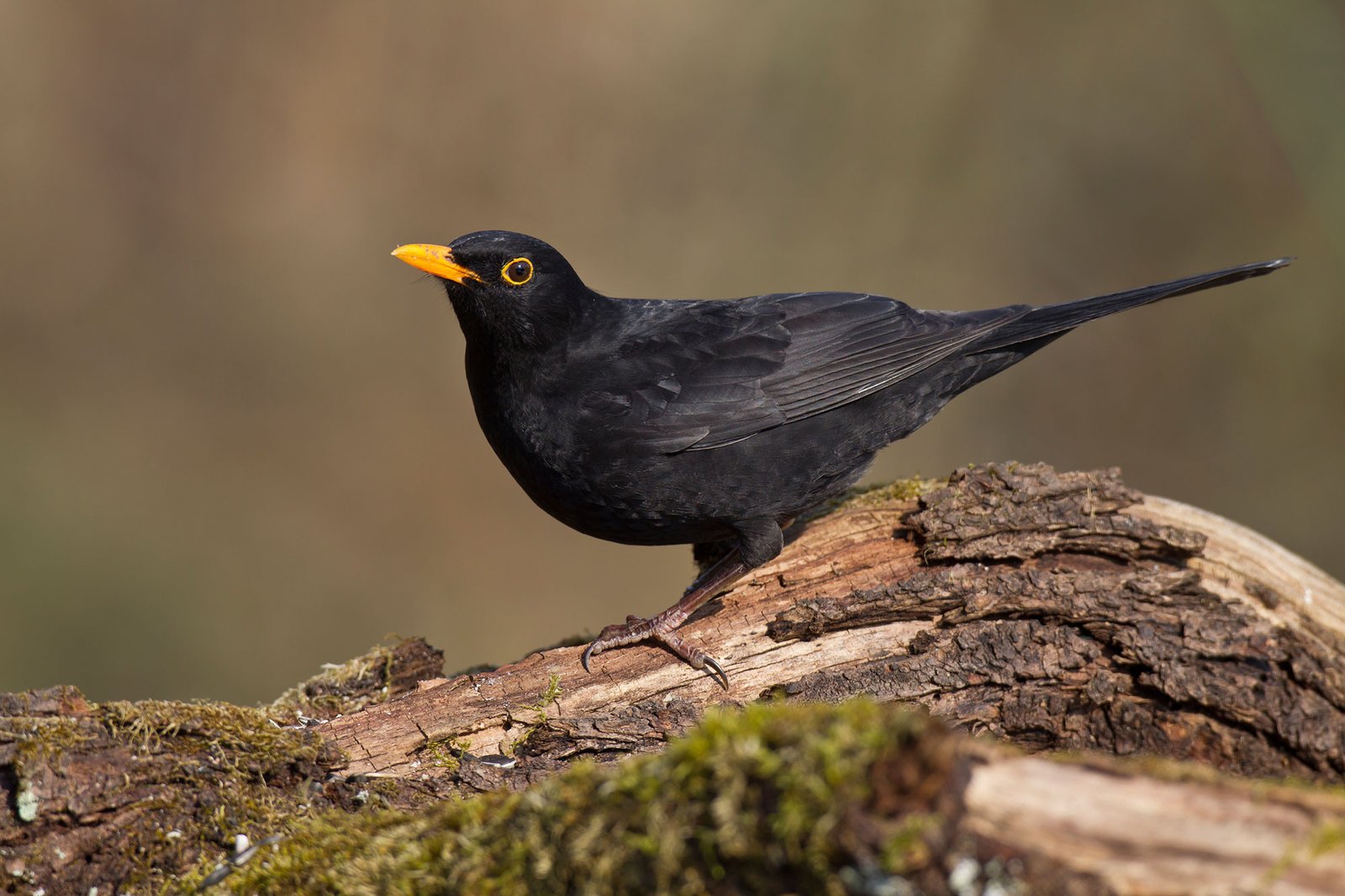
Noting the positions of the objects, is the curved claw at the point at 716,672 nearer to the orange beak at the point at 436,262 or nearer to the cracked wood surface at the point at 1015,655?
the cracked wood surface at the point at 1015,655

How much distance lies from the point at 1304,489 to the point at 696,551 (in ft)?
23.5

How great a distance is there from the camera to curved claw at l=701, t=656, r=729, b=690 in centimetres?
463

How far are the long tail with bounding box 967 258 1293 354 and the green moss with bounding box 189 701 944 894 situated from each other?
146 inches

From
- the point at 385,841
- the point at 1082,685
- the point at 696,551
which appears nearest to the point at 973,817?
the point at 385,841

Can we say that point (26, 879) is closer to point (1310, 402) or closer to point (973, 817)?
point (973, 817)

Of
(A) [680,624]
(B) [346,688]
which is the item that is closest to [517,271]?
(A) [680,624]

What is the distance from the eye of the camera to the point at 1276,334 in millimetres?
10070

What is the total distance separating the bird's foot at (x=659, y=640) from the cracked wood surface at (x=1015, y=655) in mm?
54

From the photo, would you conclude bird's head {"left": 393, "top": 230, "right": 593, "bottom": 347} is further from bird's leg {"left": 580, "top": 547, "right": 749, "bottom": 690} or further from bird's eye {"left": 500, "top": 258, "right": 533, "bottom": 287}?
bird's leg {"left": 580, "top": 547, "right": 749, "bottom": 690}

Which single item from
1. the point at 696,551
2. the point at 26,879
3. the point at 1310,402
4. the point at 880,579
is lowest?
the point at 26,879

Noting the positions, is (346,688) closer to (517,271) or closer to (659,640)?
(659,640)

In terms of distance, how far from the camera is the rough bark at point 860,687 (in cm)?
363

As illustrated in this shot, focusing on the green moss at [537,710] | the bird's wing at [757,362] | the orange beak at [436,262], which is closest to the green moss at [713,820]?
the green moss at [537,710]

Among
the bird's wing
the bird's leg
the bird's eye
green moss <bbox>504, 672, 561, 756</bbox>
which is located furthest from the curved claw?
the bird's eye
